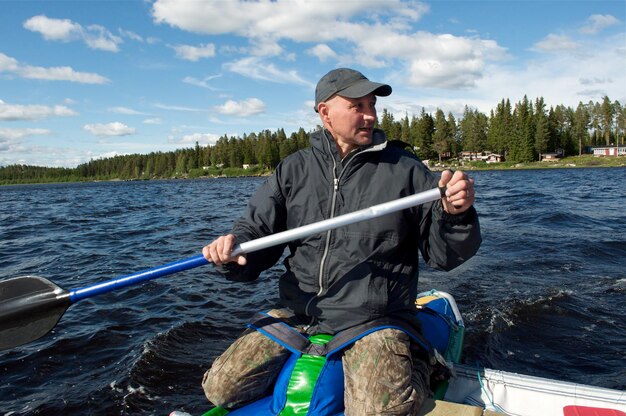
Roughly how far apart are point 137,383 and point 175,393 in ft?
1.67

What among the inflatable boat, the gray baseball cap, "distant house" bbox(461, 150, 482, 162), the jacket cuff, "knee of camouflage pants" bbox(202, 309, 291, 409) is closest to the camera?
the jacket cuff

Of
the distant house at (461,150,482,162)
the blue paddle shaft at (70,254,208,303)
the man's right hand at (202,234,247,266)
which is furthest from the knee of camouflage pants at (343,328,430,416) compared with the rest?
the distant house at (461,150,482,162)

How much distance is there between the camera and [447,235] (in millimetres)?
2715

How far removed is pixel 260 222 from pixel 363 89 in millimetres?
1207

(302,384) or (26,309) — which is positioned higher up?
(26,309)

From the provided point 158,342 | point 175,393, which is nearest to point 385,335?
point 175,393

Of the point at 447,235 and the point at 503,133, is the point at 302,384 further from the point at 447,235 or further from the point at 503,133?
the point at 503,133

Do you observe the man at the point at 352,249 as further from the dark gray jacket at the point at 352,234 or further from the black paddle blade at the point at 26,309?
the black paddle blade at the point at 26,309

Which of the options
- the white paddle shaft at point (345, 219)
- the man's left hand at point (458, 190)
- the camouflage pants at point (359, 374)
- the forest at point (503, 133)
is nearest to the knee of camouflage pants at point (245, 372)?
the camouflage pants at point (359, 374)

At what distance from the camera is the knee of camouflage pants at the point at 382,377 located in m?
2.52

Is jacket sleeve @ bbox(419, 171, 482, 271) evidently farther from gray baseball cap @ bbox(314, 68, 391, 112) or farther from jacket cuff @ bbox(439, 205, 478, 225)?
gray baseball cap @ bbox(314, 68, 391, 112)

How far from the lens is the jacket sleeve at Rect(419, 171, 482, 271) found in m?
2.64

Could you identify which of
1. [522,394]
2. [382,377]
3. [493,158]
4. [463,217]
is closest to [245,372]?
[382,377]

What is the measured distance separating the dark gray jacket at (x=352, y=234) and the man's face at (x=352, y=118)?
0.30 ft
